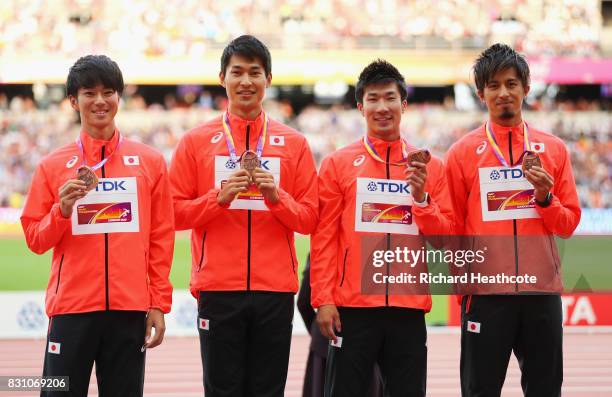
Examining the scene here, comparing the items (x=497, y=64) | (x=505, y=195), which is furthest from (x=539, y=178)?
(x=497, y=64)

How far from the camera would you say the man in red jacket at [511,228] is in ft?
12.3

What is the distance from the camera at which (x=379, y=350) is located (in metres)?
3.75

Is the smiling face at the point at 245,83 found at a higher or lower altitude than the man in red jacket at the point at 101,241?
higher

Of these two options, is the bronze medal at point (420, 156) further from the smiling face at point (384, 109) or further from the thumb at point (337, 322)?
the thumb at point (337, 322)

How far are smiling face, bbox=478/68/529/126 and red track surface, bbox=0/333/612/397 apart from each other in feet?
11.1

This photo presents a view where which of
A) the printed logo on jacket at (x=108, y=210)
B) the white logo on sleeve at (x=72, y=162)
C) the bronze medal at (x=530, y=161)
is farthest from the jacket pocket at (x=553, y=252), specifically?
the white logo on sleeve at (x=72, y=162)

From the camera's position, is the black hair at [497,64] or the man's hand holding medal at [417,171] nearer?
the man's hand holding medal at [417,171]

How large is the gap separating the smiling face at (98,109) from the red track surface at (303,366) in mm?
3317

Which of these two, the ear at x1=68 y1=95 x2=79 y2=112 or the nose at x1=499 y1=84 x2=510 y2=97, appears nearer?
the ear at x1=68 y1=95 x2=79 y2=112

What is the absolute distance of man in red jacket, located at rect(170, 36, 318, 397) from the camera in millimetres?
3662

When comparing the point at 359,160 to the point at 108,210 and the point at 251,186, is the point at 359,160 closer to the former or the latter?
the point at 251,186

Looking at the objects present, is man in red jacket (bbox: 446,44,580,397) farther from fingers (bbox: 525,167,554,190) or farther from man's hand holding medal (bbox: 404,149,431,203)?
man's hand holding medal (bbox: 404,149,431,203)

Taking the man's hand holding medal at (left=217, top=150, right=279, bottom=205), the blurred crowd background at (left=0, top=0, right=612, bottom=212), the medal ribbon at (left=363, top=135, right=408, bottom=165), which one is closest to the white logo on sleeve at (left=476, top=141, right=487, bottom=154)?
the medal ribbon at (left=363, top=135, right=408, bottom=165)

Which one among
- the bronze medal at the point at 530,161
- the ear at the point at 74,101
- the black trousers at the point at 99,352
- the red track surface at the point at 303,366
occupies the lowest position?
the red track surface at the point at 303,366
